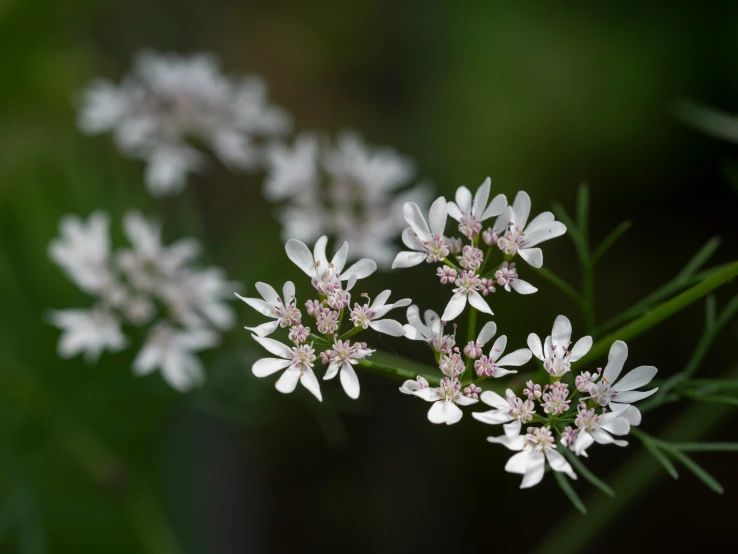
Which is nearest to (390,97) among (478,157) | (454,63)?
(454,63)

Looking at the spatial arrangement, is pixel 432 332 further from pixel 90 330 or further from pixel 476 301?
pixel 90 330

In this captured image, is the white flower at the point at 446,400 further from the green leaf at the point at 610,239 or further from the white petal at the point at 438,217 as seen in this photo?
the green leaf at the point at 610,239

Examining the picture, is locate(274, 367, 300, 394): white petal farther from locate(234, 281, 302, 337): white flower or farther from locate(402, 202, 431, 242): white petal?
locate(402, 202, 431, 242): white petal

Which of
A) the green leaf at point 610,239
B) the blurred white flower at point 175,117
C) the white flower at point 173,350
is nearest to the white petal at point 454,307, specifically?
the green leaf at point 610,239

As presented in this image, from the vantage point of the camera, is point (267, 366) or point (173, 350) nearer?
point (267, 366)

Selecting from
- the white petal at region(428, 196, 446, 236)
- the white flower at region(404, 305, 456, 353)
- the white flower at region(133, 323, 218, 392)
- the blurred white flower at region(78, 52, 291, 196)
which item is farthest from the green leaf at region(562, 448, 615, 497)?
the blurred white flower at region(78, 52, 291, 196)

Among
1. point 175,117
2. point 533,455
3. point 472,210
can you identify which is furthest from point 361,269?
point 175,117

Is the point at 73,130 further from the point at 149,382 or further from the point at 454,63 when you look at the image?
the point at 454,63
